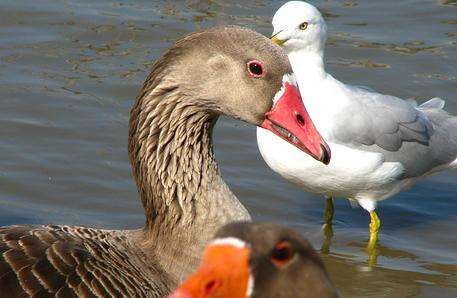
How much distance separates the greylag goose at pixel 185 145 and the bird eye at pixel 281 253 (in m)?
1.93

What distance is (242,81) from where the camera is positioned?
661 centimetres

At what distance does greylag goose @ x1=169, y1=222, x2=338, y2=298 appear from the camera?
4250 mm

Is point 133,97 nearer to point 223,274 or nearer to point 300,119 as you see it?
point 300,119

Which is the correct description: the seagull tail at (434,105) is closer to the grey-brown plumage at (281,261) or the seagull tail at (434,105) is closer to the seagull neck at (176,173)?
the seagull neck at (176,173)

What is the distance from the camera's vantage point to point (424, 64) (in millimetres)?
13312

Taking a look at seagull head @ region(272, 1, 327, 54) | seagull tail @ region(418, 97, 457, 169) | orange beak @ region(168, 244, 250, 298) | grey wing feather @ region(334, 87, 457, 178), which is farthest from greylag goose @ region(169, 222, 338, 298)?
seagull tail @ region(418, 97, 457, 169)

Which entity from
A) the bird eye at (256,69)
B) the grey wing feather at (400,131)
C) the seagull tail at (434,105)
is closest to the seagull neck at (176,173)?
the bird eye at (256,69)

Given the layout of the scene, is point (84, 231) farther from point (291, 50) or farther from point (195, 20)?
point (195, 20)

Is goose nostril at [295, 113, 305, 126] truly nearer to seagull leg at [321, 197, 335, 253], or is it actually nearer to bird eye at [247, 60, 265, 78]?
bird eye at [247, 60, 265, 78]

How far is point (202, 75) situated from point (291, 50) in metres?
3.99

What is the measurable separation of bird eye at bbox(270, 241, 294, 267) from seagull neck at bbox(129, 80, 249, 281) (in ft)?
7.42

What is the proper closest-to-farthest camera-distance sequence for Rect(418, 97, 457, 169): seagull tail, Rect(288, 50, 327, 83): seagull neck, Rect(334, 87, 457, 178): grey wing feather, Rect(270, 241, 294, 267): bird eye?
Rect(270, 241, 294, 267): bird eye → Rect(334, 87, 457, 178): grey wing feather → Rect(288, 50, 327, 83): seagull neck → Rect(418, 97, 457, 169): seagull tail

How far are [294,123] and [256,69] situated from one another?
39 cm

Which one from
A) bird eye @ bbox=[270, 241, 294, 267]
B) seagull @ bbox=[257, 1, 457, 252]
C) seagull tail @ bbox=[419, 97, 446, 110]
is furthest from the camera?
seagull tail @ bbox=[419, 97, 446, 110]
